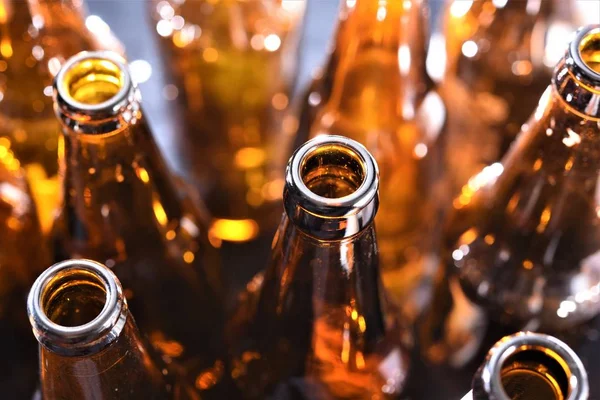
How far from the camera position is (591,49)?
0.42 meters

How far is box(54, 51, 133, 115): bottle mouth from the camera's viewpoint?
421mm

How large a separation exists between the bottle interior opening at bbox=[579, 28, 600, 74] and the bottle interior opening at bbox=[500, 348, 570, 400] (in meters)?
0.16

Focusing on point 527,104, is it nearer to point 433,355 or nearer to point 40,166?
point 433,355

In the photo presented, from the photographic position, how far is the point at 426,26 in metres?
0.56

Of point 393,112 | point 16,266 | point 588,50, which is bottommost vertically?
point 16,266

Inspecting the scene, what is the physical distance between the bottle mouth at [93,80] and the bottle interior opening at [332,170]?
4.6 inches

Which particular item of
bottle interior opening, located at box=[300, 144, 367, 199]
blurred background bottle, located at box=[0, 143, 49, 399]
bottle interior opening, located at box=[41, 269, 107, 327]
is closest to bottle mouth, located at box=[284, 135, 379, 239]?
bottle interior opening, located at box=[300, 144, 367, 199]

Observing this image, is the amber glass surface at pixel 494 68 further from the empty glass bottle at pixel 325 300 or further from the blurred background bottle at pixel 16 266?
the blurred background bottle at pixel 16 266

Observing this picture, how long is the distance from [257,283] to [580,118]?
23cm

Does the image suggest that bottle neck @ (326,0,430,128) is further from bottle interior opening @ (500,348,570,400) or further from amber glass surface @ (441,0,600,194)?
bottle interior opening @ (500,348,570,400)

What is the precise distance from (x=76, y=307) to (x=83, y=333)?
0.04m

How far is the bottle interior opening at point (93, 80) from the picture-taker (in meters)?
0.44

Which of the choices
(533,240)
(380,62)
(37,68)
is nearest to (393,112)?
(380,62)

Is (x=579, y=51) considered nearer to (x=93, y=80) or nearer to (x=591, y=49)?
(x=591, y=49)
